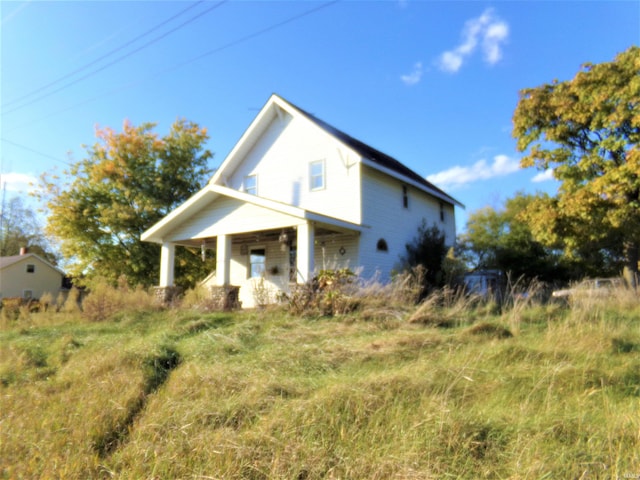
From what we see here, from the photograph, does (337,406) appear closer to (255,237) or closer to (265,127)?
(255,237)

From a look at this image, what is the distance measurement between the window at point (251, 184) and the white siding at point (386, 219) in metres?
4.74

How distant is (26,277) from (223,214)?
103 feet

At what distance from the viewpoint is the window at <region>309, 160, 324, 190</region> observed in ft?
47.2

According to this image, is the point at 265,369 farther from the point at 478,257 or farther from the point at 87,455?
the point at 478,257

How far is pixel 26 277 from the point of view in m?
34.9

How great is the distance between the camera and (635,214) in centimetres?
1290

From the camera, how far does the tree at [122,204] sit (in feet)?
68.4

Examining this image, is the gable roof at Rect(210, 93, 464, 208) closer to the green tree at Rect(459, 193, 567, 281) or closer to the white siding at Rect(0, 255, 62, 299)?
the green tree at Rect(459, 193, 567, 281)

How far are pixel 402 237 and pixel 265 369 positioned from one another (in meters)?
10.9

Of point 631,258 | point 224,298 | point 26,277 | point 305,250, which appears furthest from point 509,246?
point 26,277

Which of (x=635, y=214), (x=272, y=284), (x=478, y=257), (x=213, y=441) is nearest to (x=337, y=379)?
(x=213, y=441)

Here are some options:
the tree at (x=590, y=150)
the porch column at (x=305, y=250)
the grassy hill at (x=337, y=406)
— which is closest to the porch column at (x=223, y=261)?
the porch column at (x=305, y=250)

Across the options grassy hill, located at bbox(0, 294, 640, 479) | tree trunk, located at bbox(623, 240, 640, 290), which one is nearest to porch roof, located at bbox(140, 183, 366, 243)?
grassy hill, located at bbox(0, 294, 640, 479)

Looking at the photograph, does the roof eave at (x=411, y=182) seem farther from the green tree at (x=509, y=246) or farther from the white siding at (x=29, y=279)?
the white siding at (x=29, y=279)
